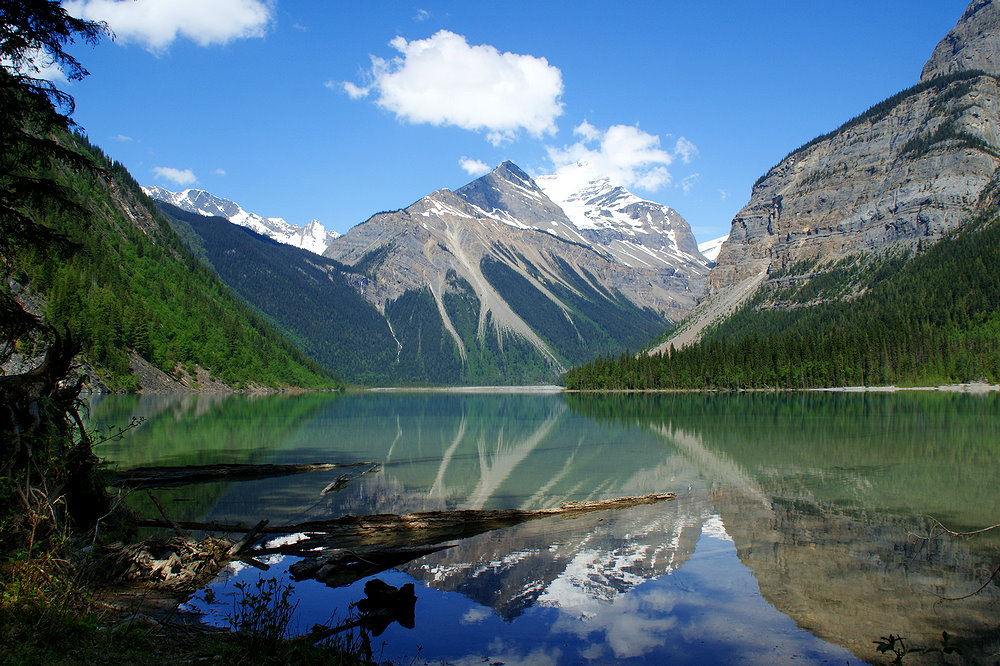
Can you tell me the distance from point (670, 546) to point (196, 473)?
1914cm

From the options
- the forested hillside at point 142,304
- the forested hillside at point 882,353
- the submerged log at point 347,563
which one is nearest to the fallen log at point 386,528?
the submerged log at point 347,563

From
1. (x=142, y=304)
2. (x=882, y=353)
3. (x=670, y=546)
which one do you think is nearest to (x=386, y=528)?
(x=670, y=546)

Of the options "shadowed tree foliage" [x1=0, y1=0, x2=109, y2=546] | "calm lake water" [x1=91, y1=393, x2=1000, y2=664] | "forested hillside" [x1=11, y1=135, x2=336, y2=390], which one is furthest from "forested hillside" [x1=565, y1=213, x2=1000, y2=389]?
"shadowed tree foliage" [x1=0, y1=0, x2=109, y2=546]

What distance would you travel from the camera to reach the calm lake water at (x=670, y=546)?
1138 centimetres

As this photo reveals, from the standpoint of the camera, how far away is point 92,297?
11625 cm

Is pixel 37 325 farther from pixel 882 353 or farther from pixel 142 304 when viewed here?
pixel 882 353

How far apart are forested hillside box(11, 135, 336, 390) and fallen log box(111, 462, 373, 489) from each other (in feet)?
221

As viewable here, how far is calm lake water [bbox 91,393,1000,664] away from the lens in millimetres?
11383

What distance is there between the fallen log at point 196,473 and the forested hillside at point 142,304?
67.4 metres

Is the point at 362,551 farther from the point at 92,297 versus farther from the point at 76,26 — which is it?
the point at 92,297

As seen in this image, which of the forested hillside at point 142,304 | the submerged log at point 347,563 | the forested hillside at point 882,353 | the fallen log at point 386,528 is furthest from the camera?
the forested hillside at point 882,353

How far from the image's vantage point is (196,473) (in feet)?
86.1

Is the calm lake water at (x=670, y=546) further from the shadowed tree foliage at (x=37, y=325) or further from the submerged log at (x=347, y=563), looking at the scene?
the shadowed tree foliage at (x=37, y=325)

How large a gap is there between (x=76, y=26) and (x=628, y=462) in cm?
2991
